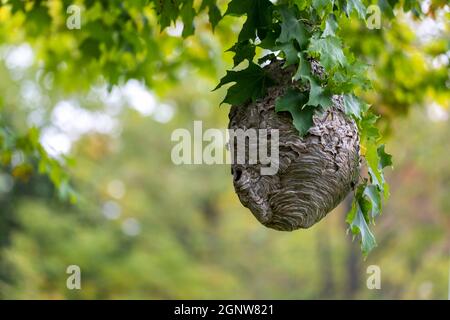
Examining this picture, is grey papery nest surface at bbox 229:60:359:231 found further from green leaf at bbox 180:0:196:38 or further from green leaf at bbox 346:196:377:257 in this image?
green leaf at bbox 180:0:196:38

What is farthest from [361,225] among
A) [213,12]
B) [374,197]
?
[213,12]

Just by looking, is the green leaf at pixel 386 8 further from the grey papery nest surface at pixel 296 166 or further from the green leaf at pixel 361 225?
the green leaf at pixel 361 225

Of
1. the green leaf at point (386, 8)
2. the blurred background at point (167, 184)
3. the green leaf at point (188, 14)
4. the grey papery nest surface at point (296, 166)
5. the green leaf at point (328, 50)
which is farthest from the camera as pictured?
the blurred background at point (167, 184)

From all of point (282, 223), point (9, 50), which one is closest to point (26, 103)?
point (9, 50)

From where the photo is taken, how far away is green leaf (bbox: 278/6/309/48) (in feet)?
9.05

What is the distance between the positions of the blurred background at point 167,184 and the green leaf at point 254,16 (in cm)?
205

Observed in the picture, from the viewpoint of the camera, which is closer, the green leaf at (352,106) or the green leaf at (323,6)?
the green leaf at (323,6)

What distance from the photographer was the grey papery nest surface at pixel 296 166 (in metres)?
3.04

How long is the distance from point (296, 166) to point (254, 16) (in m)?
0.66

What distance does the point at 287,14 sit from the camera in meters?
2.81

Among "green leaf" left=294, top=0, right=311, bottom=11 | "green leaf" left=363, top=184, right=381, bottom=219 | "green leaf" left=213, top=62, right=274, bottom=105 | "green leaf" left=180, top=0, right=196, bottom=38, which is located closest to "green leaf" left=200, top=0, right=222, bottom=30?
"green leaf" left=180, top=0, right=196, bottom=38

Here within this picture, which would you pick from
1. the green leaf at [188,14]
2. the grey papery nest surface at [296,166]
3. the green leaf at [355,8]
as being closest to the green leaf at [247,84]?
the grey papery nest surface at [296,166]
